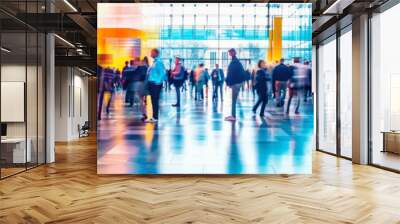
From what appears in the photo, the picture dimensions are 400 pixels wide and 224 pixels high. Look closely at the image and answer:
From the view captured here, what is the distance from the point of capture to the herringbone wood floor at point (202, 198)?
4.49m

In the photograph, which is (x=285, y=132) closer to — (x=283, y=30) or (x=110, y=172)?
(x=283, y=30)

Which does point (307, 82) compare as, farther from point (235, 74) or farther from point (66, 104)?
point (66, 104)

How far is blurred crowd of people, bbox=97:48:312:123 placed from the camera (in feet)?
24.3

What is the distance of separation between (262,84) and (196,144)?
171cm

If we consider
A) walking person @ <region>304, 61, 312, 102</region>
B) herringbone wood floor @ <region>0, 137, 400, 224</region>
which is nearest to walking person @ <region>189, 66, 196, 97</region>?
herringbone wood floor @ <region>0, 137, 400, 224</region>

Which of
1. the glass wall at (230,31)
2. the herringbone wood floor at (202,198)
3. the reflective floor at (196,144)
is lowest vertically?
the herringbone wood floor at (202,198)

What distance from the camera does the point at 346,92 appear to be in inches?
407

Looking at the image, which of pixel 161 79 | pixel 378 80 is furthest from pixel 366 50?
pixel 161 79

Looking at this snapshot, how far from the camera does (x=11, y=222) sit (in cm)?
429

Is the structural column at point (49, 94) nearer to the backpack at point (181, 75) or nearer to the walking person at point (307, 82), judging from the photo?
the backpack at point (181, 75)

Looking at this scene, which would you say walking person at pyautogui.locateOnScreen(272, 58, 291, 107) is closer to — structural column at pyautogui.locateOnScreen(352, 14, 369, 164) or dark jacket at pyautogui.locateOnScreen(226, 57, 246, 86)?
dark jacket at pyautogui.locateOnScreen(226, 57, 246, 86)

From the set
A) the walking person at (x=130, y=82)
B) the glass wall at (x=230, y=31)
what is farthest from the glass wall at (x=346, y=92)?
the walking person at (x=130, y=82)

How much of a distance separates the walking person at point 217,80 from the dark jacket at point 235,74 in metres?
0.12

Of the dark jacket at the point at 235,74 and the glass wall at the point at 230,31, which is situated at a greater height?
the glass wall at the point at 230,31
